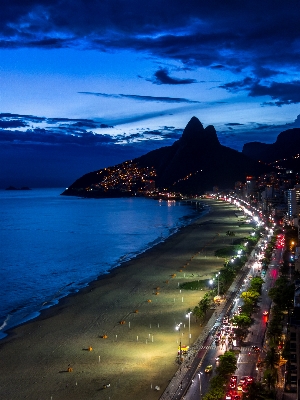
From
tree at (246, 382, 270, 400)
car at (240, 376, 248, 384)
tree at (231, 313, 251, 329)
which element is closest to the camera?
tree at (246, 382, 270, 400)

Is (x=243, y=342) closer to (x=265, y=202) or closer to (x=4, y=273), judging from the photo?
(x=4, y=273)

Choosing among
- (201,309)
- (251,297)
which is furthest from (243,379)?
(251,297)

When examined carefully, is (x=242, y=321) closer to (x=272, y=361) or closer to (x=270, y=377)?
(x=272, y=361)

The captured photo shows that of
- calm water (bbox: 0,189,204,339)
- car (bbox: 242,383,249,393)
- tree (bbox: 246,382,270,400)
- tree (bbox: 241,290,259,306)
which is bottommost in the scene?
calm water (bbox: 0,189,204,339)

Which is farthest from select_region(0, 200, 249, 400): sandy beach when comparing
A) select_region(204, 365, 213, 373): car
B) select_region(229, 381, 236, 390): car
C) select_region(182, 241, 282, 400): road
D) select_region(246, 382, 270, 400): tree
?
select_region(246, 382, 270, 400): tree

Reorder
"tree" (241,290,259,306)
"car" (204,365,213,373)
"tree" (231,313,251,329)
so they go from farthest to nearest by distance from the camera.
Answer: "tree" (241,290,259,306) < "tree" (231,313,251,329) < "car" (204,365,213,373)

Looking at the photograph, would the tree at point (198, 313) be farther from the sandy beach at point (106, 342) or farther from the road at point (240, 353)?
the road at point (240, 353)

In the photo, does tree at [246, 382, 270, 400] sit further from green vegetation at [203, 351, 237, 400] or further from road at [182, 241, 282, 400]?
road at [182, 241, 282, 400]
